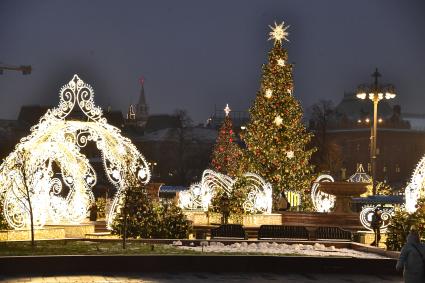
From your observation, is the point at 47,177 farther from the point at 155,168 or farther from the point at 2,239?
the point at 155,168

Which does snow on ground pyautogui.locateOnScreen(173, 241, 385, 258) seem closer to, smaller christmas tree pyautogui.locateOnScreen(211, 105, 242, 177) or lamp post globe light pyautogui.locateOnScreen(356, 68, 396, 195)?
lamp post globe light pyautogui.locateOnScreen(356, 68, 396, 195)

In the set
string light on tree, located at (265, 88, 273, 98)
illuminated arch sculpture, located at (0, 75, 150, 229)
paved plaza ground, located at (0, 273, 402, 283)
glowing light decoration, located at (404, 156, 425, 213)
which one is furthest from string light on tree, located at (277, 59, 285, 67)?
paved plaza ground, located at (0, 273, 402, 283)

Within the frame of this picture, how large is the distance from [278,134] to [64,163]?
Result: 51.0 ft

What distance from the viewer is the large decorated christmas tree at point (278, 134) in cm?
4431

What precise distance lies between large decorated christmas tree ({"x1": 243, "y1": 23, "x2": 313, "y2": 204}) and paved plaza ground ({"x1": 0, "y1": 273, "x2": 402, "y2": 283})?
2301 cm

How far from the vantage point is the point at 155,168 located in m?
115

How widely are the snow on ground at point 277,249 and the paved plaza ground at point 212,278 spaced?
2.31 metres

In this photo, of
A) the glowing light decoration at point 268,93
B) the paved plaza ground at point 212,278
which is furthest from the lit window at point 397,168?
the paved plaza ground at point 212,278

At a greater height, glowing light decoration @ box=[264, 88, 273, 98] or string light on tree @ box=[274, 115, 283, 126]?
glowing light decoration @ box=[264, 88, 273, 98]

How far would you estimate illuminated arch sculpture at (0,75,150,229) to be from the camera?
1017 inches

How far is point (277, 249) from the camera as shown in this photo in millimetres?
24953

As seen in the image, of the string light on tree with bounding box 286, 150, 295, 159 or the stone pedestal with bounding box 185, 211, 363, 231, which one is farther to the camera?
the string light on tree with bounding box 286, 150, 295, 159

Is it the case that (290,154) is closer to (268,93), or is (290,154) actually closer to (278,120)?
(278,120)

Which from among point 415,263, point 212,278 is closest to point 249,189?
point 212,278
